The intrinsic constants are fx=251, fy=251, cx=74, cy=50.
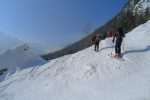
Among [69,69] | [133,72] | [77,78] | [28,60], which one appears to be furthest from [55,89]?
[28,60]

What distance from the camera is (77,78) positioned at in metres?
18.9

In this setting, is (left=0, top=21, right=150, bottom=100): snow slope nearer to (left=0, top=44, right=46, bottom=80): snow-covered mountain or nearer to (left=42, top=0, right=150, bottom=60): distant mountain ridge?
(left=0, top=44, right=46, bottom=80): snow-covered mountain

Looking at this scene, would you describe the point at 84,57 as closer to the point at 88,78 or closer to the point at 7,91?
the point at 88,78

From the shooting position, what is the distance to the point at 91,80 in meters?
18.0

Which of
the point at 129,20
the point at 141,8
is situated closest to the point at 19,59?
the point at 129,20

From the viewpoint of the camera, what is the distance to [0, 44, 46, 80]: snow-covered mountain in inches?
1202

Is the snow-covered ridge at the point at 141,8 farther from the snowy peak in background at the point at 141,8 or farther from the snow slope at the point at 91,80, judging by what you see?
the snow slope at the point at 91,80

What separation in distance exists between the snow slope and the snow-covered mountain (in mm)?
7015

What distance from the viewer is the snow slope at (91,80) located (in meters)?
15.5

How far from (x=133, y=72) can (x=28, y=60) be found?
58.2ft

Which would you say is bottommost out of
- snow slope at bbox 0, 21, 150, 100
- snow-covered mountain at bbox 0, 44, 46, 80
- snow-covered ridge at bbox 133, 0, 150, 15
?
snow slope at bbox 0, 21, 150, 100

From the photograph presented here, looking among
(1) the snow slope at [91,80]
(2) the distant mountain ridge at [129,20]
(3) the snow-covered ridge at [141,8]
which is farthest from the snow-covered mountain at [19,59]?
(3) the snow-covered ridge at [141,8]

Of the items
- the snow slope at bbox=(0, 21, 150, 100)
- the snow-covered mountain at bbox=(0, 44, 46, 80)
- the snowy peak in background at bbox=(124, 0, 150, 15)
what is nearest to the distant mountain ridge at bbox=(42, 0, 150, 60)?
the snowy peak in background at bbox=(124, 0, 150, 15)

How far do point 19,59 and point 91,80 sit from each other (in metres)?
16.7
